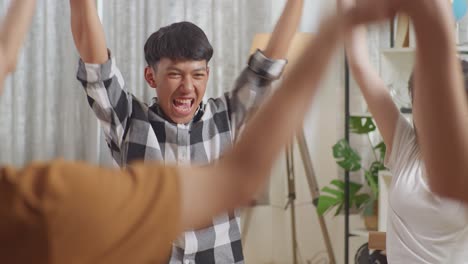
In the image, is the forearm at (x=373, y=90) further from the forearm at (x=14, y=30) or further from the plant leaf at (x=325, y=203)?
the plant leaf at (x=325, y=203)

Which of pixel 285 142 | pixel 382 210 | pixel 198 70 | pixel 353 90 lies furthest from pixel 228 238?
pixel 353 90

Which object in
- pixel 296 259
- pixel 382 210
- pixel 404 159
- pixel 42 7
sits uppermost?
pixel 42 7

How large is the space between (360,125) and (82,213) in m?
3.77

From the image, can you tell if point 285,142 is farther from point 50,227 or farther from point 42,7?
point 42,7

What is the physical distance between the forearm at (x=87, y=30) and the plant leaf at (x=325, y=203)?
112 inches

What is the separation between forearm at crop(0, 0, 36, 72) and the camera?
100 centimetres

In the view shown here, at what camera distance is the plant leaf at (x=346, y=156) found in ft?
14.4

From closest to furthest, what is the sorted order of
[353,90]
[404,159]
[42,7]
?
[404,159], [42,7], [353,90]

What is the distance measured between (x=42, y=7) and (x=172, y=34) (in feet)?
6.92

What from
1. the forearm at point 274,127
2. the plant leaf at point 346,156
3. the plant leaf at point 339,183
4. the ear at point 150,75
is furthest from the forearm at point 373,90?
the plant leaf at point 339,183

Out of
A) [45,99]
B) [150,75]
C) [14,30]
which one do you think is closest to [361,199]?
[45,99]

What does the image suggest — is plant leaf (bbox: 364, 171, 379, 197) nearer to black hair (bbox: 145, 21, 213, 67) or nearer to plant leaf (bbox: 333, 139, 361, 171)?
plant leaf (bbox: 333, 139, 361, 171)

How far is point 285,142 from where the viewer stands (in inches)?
32.5

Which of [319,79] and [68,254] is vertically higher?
[319,79]
